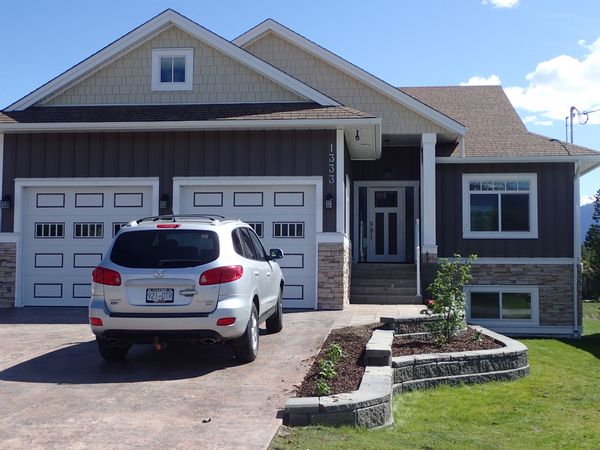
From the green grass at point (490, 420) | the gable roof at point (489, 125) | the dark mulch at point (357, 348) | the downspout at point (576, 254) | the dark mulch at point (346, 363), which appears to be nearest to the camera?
the green grass at point (490, 420)

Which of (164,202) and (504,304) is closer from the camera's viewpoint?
(164,202)

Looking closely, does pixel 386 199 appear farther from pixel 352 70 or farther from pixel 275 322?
pixel 275 322

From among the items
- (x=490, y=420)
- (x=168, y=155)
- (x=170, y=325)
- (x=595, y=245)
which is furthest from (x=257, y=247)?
(x=595, y=245)

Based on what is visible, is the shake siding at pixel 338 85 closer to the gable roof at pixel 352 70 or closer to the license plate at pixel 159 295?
the gable roof at pixel 352 70

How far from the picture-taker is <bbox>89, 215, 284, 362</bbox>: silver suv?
7.29 meters

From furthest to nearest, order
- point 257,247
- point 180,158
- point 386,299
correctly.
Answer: point 386,299
point 180,158
point 257,247

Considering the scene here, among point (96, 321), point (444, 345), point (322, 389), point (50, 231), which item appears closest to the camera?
point (322, 389)

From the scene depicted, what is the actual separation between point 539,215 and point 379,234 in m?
4.76

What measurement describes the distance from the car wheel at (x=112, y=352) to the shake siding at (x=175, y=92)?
304 inches

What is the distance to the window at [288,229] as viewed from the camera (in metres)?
13.8

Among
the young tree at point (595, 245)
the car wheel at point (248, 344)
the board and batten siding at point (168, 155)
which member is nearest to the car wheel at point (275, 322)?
the car wheel at point (248, 344)

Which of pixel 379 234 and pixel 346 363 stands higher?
pixel 379 234

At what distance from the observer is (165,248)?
7.64 m

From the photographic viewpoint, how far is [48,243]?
14.2 m
